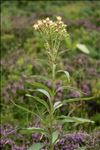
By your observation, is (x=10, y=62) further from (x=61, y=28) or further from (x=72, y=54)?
(x=61, y=28)

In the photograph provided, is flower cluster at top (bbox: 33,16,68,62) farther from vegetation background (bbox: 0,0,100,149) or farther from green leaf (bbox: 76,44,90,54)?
green leaf (bbox: 76,44,90,54)

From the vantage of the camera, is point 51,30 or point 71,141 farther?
point 71,141

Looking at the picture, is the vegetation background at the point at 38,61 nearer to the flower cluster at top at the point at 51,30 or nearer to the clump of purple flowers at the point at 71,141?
the flower cluster at top at the point at 51,30

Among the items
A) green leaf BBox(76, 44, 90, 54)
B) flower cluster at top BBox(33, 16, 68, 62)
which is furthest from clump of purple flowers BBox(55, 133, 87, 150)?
green leaf BBox(76, 44, 90, 54)

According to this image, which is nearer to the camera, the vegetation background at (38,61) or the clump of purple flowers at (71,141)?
the clump of purple flowers at (71,141)

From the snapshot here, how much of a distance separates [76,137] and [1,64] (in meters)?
3.83

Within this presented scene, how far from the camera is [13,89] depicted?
741 cm

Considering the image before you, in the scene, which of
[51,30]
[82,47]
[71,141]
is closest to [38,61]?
[82,47]

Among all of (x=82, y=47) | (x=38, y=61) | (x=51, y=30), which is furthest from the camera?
(x=82, y=47)

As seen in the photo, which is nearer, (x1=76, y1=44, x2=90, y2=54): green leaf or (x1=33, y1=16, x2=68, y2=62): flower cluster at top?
(x1=33, y1=16, x2=68, y2=62): flower cluster at top

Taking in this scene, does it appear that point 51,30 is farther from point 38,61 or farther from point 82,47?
point 82,47

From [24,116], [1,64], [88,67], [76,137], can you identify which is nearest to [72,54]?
[88,67]

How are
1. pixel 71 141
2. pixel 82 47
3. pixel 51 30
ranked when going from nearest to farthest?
pixel 51 30
pixel 71 141
pixel 82 47

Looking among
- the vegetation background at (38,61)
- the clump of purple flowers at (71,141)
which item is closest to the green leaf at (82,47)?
the vegetation background at (38,61)
